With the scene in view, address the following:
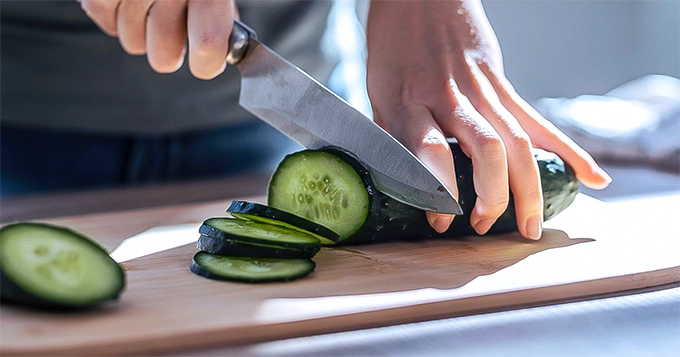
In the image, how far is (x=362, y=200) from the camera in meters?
1.63

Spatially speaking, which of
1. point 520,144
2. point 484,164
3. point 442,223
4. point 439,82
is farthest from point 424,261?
point 439,82

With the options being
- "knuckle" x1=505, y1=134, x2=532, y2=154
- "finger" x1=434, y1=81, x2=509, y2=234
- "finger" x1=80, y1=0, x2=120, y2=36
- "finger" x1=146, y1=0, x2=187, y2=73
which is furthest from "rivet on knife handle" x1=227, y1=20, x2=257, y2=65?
"knuckle" x1=505, y1=134, x2=532, y2=154

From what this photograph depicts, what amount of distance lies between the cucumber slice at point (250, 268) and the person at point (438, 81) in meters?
0.36

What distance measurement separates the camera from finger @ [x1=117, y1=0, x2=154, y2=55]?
1817mm

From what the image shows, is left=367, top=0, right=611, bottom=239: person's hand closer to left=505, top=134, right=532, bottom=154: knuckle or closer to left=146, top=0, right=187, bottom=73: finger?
left=505, top=134, right=532, bottom=154: knuckle

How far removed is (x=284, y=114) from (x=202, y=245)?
1.45 feet

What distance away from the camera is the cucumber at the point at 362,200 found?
1.64 metres

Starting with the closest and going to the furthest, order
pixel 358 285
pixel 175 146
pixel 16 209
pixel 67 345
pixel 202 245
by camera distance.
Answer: pixel 67 345 < pixel 358 285 < pixel 202 245 < pixel 16 209 < pixel 175 146

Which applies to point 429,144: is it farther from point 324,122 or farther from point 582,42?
point 582,42

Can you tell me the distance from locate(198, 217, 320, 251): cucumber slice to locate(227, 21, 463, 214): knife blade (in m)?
0.24

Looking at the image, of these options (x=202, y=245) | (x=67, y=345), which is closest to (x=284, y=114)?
(x=202, y=245)

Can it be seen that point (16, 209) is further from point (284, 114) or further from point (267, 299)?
point (267, 299)

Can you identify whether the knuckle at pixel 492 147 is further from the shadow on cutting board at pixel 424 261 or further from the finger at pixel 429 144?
the shadow on cutting board at pixel 424 261

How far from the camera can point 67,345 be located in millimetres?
1102
